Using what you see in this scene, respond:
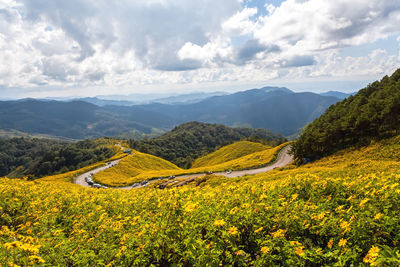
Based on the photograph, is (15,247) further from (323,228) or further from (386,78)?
(386,78)

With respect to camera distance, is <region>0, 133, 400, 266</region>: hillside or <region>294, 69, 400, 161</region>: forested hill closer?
<region>0, 133, 400, 266</region>: hillside

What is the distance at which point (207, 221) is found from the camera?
6.76 m

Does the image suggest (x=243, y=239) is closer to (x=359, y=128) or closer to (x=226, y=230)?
(x=226, y=230)

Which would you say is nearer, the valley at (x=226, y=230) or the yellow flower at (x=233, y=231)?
the valley at (x=226, y=230)

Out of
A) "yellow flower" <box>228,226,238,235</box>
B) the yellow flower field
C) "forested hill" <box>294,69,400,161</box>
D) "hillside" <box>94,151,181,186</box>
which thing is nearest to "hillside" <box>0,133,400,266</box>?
"yellow flower" <box>228,226,238,235</box>

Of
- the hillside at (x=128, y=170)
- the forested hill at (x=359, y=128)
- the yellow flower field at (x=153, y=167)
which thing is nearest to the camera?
the forested hill at (x=359, y=128)

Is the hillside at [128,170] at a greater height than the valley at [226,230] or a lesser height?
lesser

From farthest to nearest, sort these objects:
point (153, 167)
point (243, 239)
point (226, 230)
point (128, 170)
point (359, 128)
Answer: point (153, 167)
point (128, 170)
point (359, 128)
point (243, 239)
point (226, 230)

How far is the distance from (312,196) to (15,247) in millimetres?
10946

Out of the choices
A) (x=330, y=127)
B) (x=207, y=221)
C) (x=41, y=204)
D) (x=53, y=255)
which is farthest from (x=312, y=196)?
(x=330, y=127)

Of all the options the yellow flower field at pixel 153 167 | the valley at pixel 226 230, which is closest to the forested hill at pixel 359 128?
the yellow flower field at pixel 153 167

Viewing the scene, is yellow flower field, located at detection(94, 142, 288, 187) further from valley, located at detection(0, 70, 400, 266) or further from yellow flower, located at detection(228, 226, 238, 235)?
yellow flower, located at detection(228, 226, 238, 235)

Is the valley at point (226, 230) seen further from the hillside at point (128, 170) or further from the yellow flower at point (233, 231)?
the hillside at point (128, 170)

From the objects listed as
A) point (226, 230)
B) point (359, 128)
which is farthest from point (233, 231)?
point (359, 128)
